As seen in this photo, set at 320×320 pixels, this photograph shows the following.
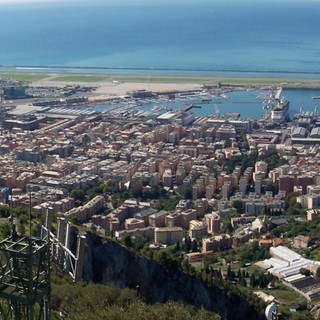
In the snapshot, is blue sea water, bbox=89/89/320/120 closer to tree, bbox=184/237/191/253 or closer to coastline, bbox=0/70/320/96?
coastline, bbox=0/70/320/96

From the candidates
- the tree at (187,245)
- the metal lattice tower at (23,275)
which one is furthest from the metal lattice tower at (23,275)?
the tree at (187,245)

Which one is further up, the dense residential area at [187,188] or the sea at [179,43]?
the sea at [179,43]

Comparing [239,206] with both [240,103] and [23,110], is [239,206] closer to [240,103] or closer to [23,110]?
[23,110]

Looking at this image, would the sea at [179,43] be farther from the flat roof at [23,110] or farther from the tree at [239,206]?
the tree at [239,206]

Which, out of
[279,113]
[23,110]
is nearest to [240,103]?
[279,113]

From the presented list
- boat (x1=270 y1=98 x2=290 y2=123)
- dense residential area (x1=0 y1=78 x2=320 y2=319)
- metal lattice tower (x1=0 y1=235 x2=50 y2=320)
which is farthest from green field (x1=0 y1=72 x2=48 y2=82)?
metal lattice tower (x1=0 y1=235 x2=50 y2=320)

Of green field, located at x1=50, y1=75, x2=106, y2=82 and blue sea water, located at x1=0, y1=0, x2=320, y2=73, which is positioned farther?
blue sea water, located at x1=0, y1=0, x2=320, y2=73
